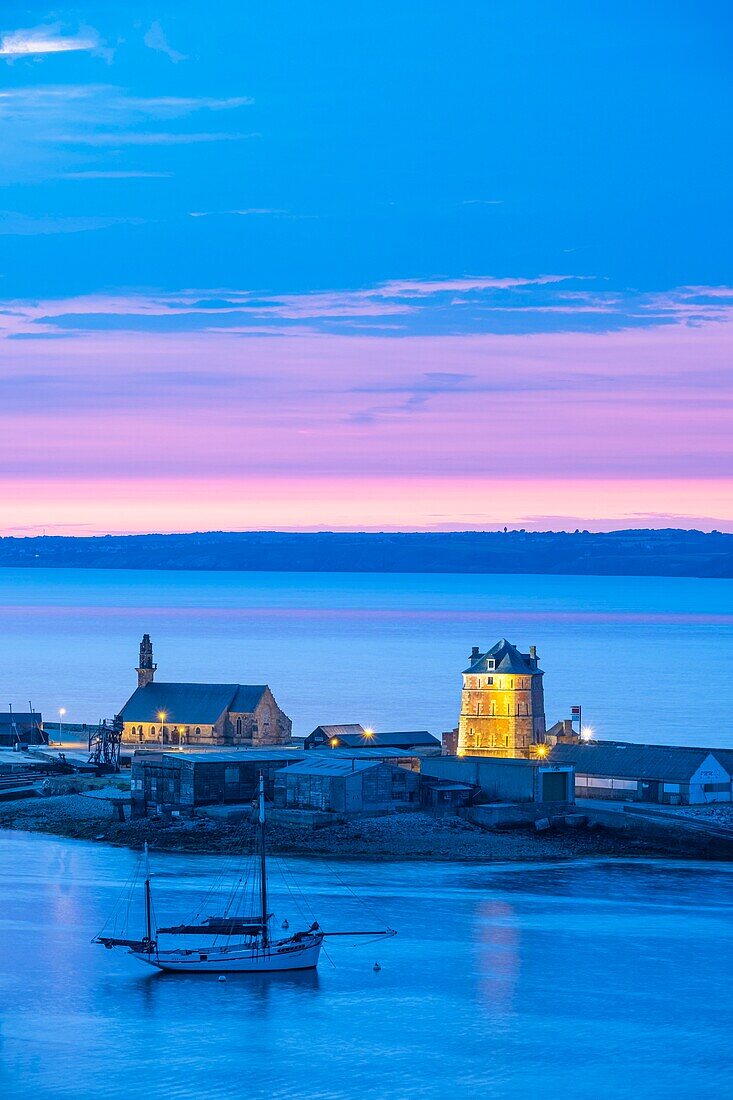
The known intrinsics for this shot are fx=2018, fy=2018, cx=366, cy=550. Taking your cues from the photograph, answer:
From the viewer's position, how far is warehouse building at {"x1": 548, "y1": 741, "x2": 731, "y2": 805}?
7569 cm

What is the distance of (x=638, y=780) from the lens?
76.9m

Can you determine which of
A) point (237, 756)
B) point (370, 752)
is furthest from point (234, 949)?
point (370, 752)

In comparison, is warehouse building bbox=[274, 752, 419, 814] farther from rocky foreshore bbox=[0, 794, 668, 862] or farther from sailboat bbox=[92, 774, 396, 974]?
sailboat bbox=[92, 774, 396, 974]

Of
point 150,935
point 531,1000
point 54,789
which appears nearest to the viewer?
point 531,1000

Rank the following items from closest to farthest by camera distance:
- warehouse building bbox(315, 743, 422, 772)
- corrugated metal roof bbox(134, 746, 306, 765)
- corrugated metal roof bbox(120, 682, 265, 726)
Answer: corrugated metal roof bbox(134, 746, 306, 765), warehouse building bbox(315, 743, 422, 772), corrugated metal roof bbox(120, 682, 265, 726)

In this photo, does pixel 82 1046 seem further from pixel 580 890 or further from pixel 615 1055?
pixel 580 890

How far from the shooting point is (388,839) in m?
69.7

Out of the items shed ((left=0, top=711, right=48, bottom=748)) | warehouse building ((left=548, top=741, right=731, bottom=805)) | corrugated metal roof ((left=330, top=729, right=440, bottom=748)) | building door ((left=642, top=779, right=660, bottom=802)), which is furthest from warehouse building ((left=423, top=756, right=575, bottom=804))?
shed ((left=0, top=711, right=48, bottom=748))

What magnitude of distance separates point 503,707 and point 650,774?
6.92m

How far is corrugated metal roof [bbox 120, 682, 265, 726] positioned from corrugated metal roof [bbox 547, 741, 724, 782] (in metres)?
15.7

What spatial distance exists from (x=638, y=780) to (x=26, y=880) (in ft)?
82.0

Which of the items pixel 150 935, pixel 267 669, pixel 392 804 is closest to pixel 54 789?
pixel 392 804

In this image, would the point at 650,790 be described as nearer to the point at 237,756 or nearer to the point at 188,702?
the point at 237,756

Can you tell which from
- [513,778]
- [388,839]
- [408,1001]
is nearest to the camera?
[408,1001]
